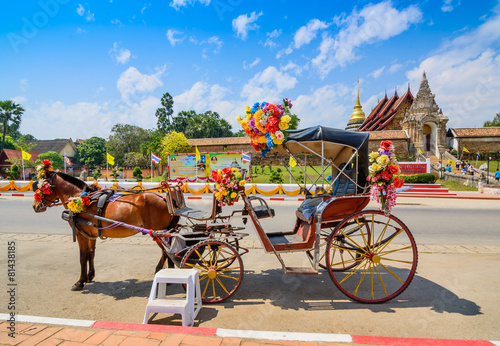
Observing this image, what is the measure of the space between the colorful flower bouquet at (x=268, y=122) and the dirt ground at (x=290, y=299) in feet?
6.90

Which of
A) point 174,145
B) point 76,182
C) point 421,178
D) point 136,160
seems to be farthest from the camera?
point 136,160

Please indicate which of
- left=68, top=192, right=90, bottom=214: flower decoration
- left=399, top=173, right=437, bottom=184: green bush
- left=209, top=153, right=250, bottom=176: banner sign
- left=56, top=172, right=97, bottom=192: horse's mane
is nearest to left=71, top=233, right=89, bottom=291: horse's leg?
left=68, top=192, right=90, bottom=214: flower decoration

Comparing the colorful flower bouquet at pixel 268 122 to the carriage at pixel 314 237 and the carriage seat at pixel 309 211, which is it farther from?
the carriage seat at pixel 309 211

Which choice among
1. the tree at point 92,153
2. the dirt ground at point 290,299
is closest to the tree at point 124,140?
the tree at point 92,153

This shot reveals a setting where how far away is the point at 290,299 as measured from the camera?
3494 mm

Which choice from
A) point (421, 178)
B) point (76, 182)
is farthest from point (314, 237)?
point (421, 178)

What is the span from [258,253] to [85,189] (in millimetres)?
3318

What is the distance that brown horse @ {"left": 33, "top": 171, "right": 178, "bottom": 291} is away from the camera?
392 cm

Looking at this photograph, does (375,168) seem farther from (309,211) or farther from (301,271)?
(301,271)

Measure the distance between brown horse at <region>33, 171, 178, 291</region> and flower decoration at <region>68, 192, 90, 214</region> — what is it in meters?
0.12

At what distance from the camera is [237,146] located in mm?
32625

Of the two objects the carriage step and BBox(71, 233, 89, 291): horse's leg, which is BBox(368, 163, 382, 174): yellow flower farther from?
BBox(71, 233, 89, 291): horse's leg

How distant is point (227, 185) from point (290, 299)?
1.74 meters

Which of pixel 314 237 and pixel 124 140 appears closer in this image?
pixel 314 237
